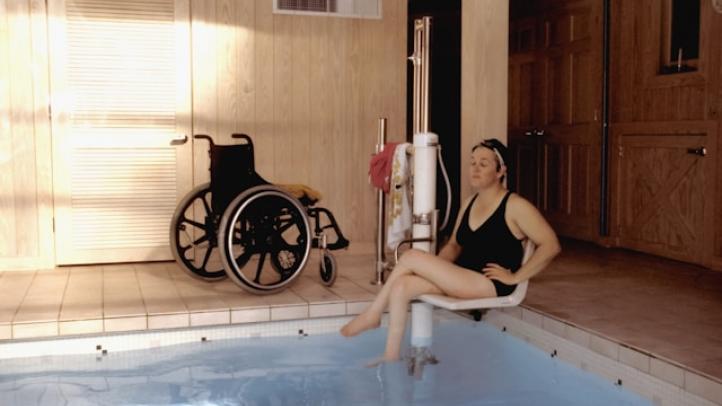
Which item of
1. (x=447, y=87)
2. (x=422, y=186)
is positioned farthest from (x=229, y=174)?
(x=447, y=87)

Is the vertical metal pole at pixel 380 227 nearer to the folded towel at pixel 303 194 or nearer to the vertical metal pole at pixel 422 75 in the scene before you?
the folded towel at pixel 303 194

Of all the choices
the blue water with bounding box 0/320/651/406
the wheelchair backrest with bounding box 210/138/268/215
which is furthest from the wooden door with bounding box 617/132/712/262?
the wheelchair backrest with bounding box 210/138/268/215

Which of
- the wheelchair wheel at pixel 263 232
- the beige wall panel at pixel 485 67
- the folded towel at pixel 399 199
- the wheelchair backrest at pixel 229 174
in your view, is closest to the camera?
the wheelchair wheel at pixel 263 232

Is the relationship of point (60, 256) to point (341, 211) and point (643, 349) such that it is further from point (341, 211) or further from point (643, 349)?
point (643, 349)

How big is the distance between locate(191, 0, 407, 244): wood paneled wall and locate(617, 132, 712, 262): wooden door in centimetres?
166

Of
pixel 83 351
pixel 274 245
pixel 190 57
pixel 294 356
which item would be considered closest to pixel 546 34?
pixel 190 57

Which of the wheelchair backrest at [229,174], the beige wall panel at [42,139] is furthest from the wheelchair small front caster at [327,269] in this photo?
the beige wall panel at [42,139]

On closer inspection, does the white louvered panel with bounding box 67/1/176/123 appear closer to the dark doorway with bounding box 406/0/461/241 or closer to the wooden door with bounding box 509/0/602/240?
the wooden door with bounding box 509/0/602/240

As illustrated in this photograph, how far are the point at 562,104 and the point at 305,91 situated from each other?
2.17m

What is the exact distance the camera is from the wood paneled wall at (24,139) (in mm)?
5270

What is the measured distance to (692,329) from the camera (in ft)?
11.9

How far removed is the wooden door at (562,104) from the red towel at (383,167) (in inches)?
97.3

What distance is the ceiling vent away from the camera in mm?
5832

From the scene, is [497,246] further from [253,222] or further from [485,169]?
[253,222]
